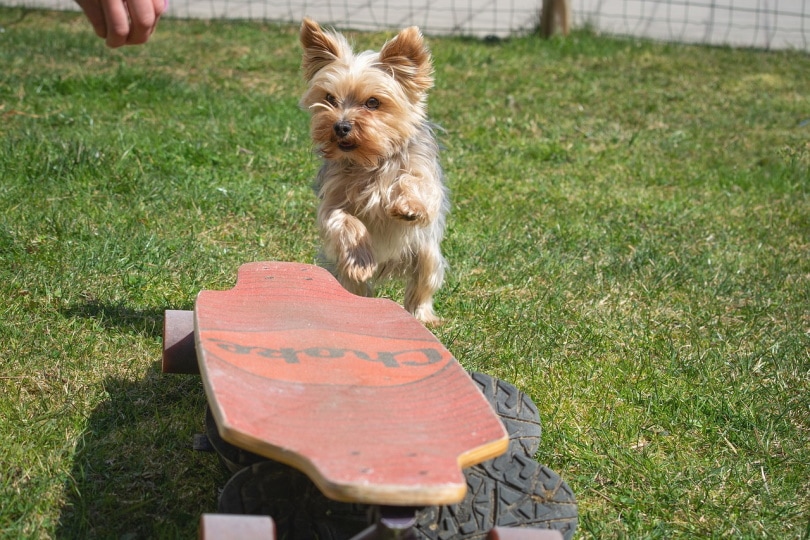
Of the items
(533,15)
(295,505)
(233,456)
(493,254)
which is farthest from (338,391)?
(533,15)

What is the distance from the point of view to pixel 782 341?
4.00 meters

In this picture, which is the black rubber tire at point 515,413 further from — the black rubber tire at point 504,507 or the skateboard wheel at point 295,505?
the skateboard wheel at point 295,505

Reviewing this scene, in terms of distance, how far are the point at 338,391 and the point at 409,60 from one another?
7.40 ft

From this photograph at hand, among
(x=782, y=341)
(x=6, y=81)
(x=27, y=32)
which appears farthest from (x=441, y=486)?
(x=27, y=32)

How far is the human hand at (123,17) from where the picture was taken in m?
2.90

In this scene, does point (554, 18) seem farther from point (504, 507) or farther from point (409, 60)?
point (504, 507)

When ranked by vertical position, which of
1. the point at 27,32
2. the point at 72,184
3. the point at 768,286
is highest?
the point at 27,32

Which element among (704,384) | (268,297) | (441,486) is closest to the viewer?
(441,486)

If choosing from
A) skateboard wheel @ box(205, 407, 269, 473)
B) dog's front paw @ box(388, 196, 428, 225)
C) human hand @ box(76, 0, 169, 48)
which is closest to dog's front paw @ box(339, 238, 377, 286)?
dog's front paw @ box(388, 196, 428, 225)

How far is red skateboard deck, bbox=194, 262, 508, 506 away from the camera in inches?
75.6

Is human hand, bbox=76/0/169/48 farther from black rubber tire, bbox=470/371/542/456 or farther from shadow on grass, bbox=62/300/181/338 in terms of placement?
black rubber tire, bbox=470/371/542/456

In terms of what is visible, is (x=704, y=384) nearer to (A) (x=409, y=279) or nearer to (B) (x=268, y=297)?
(A) (x=409, y=279)

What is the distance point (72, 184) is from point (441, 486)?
380 cm

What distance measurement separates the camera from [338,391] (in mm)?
2344
